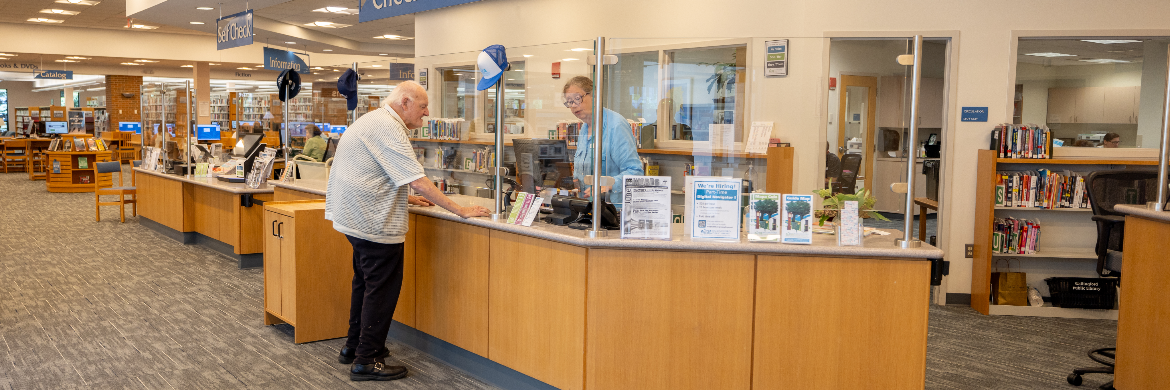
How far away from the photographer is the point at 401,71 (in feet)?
18.4

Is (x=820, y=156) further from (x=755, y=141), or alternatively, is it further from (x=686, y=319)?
(x=686, y=319)

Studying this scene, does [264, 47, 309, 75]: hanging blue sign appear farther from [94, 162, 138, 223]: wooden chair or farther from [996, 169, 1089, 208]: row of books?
[996, 169, 1089, 208]: row of books

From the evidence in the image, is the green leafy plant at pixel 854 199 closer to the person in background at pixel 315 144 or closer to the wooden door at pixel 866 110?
the wooden door at pixel 866 110

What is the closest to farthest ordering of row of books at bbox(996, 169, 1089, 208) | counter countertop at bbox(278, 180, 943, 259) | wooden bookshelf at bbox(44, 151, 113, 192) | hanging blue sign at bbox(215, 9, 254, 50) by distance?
counter countertop at bbox(278, 180, 943, 259), row of books at bbox(996, 169, 1089, 208), hanging blue sign at bbox(215, 9, 254, 50), wooden bookshelf at bbox(44, 151, 113, 192)

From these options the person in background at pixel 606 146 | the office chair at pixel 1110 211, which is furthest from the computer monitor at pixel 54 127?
the office chair at pixel 1110 211

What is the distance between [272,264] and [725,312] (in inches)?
116

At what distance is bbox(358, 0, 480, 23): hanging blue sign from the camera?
6.71 m

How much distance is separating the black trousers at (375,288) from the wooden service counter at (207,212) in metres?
3.57

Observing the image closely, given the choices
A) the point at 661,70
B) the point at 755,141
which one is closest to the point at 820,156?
the point at 755,141

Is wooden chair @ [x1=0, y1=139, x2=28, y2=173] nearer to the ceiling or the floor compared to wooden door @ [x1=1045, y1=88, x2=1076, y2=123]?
nearer to the floor

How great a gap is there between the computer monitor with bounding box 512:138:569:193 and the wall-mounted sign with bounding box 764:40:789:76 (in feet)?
3.22

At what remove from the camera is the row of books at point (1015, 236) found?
5.91 metres

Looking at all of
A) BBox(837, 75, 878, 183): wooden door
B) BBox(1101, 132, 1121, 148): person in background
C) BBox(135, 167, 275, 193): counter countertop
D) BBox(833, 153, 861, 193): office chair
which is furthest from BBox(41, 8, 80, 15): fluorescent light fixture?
BBox(1101, 132, 1121, 148): person in background

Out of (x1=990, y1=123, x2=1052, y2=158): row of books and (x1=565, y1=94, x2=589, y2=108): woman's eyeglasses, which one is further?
(x1=990, y1=123, x2=1052, y2=158): row of books
